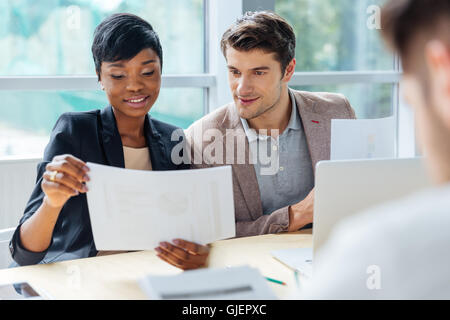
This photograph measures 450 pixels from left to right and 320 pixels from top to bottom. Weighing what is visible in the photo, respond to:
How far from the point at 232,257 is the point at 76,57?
1.74 meters

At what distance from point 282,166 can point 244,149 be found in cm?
17

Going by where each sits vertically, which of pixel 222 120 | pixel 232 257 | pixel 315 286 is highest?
pixel 222 120

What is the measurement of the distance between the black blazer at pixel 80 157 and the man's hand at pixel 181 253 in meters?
0.43

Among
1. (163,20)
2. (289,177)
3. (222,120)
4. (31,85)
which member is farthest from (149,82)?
(163,20)

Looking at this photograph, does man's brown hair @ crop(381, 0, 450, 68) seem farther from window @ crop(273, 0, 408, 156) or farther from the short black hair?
window @ crop(273, 0, 408, 156)

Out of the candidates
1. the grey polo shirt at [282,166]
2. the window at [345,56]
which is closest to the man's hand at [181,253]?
the grey polo shirt at [282,166]

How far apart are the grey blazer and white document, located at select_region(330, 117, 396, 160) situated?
0.30 m

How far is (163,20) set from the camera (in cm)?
330

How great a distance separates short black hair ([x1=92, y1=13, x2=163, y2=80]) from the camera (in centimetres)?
193

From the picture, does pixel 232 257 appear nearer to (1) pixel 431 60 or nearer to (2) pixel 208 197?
(2) pixel 208 197

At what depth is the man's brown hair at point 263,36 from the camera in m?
2.22

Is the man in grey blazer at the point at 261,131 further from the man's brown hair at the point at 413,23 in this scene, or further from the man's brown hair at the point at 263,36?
the man's brown hair at the point at 413,23

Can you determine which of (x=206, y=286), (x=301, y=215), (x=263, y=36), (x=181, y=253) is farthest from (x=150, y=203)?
(x=263, y=36)

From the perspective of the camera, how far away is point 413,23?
650 mm
